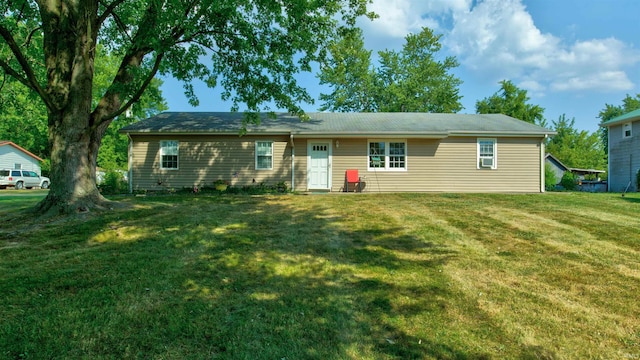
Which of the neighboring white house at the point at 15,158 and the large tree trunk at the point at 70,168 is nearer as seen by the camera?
the large tree trunk at the point at 70,168

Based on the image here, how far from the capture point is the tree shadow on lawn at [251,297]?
245 centimetres

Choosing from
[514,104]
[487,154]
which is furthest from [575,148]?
[487,154]

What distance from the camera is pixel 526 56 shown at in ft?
60.6

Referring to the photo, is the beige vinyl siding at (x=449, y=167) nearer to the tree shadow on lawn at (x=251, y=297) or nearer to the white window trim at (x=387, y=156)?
the white window trim at (x=387, y=156)

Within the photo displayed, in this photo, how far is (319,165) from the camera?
13.7 m

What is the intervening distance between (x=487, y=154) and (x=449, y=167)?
1.66 metres

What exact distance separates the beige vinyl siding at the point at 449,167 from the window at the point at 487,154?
0.17 meters

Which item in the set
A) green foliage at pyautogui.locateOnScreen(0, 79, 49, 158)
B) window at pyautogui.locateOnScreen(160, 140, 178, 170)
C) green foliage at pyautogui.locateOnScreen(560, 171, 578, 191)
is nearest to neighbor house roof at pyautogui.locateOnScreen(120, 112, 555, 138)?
window at pyautogui.locateOnScreen(160, 140, 178, 170)

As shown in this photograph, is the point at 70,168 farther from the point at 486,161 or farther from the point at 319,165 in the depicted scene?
the point at 486,161

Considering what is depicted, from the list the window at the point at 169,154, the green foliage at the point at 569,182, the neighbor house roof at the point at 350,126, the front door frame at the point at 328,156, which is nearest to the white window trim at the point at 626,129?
the green foliage at the point at 569,182

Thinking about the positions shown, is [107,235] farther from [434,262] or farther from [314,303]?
[434,262]

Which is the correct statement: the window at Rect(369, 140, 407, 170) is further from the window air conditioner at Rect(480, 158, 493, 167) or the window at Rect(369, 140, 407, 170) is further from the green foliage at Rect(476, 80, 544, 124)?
the green foliage at Rect(476, 80, 544, 124)

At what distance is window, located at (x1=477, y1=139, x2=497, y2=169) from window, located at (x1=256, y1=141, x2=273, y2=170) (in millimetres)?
8661

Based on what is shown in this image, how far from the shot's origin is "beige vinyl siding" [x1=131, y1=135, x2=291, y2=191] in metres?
13.6
